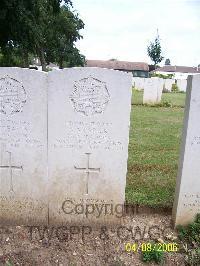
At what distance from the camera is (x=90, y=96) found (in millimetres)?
3672

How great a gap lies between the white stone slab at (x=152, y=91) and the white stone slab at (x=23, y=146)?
12.6 metres

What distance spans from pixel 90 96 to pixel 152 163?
3058 mm

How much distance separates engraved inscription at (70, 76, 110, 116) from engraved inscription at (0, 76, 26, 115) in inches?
22.8

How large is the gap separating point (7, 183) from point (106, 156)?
1252 millimetres

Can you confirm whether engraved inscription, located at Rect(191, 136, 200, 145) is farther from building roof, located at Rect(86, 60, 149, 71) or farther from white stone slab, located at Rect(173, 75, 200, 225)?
building roof, located at Rect(86, 60, 149, 71)

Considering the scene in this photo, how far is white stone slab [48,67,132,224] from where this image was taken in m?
3.63

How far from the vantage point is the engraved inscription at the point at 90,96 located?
11.9 feet

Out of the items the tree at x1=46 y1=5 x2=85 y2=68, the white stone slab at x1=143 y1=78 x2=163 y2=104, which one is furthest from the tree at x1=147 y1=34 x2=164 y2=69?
the white stone slab at x1=143 y1=78 x2=163 y2=104

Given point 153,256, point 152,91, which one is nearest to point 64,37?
point 152,91

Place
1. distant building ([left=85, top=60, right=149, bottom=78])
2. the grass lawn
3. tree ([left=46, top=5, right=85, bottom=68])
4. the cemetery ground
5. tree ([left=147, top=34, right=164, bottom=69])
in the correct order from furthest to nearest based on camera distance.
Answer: distant building ([left=85, top=60, right=149, bottom=78]) → tree ([left=147, top=34, right=164, bottom=69]) → tree ([left=46, top=5, right=85, bottom=68]) → the grass lawn → the cemetery ground

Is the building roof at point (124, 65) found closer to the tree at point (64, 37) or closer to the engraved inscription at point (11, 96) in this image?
the tree at point (64, 37)

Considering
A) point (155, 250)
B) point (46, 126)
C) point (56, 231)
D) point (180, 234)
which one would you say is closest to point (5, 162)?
point (46, 126)

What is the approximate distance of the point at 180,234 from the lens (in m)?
3.93

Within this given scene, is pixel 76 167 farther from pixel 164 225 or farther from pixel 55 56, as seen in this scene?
pixel 55 56
